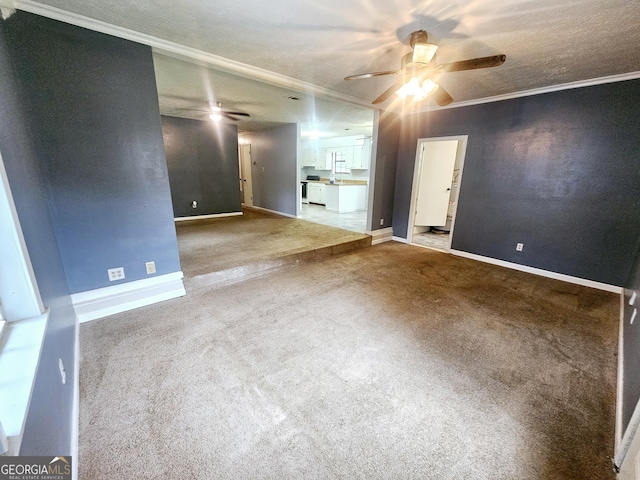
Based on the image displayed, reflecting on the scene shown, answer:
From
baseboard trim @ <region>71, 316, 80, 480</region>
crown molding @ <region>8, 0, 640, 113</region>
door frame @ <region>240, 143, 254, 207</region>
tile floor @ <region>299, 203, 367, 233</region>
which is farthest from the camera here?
door frame @ <region>240, 143, 254, 207</region>

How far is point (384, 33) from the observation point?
6.79 ft

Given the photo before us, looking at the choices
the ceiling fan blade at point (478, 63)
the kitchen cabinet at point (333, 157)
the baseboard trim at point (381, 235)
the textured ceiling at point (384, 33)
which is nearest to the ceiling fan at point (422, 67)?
the ceiling fan blade at point (478, 63)

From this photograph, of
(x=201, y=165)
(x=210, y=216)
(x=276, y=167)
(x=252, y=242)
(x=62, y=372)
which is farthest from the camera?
(x=276, y=167)

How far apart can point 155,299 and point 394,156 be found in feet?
14.5

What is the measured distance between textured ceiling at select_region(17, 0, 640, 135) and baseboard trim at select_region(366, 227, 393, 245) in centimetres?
257

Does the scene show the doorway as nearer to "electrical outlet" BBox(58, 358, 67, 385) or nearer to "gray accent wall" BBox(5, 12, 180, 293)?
"gray accent wall" BBox(5, 12, 180, 293)

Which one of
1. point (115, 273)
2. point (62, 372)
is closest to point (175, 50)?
point (115, 273)

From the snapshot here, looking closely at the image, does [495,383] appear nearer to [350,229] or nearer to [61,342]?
[61,342]

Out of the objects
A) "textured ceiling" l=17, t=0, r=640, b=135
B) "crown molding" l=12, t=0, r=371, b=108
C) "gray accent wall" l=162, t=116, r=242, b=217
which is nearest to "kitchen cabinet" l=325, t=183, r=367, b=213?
"gray accent wall" l=162, t=116, r=242, b=217

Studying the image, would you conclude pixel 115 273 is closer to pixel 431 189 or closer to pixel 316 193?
pixel 431 189

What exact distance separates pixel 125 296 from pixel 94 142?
1410mm

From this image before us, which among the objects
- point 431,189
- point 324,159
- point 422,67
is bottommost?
point 431,189

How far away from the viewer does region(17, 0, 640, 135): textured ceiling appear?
1.74 metres

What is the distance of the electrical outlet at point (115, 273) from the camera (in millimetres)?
2399
